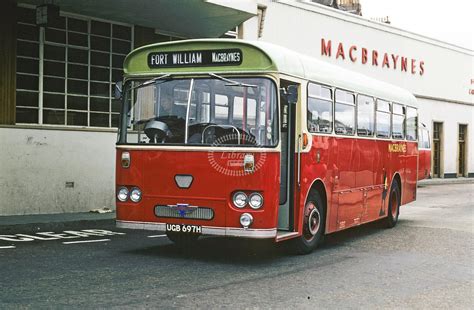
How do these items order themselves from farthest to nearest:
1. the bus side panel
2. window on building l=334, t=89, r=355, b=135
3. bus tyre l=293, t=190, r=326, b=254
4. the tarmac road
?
the bus side panel < window on building l=334, t=89, r=355, b=135 < bus tyre l=293, t=190, r=326, b=254 < the tarmac road

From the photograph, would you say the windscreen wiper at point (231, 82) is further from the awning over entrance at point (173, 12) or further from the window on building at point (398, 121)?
the awning over entrance at point (173, 12)

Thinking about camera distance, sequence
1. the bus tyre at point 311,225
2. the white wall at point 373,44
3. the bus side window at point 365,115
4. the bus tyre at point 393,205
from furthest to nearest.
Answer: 1. the white wall at point 373,44
2. the bus tyre at point 393,205
3. the bus side window at point 365,115
4. the bus tyre at point 311,225

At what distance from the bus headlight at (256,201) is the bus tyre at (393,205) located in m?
6.44

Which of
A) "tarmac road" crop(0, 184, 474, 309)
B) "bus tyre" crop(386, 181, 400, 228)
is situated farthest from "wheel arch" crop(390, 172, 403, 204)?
"tarmac road" crop(0, 184, 474, 309)

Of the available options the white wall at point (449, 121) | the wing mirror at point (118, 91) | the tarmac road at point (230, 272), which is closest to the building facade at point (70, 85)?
the tarmac road at point (230, 272)

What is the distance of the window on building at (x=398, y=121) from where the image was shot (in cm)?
1465

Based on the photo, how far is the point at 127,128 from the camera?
9844 millimetres

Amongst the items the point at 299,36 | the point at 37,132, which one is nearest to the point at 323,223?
the point at 37,132

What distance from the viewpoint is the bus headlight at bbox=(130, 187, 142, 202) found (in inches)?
375

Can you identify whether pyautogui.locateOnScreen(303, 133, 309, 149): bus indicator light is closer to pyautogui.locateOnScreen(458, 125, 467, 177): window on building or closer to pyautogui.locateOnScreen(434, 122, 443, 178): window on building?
pyautogui.locateOnScreen(434, 122, 443, 178): window on building

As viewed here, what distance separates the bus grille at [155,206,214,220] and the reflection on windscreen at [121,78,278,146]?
869 mm

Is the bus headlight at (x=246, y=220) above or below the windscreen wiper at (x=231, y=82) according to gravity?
below

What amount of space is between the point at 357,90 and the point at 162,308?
697cm

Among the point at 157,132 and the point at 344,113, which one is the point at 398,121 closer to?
the point at 344,113
